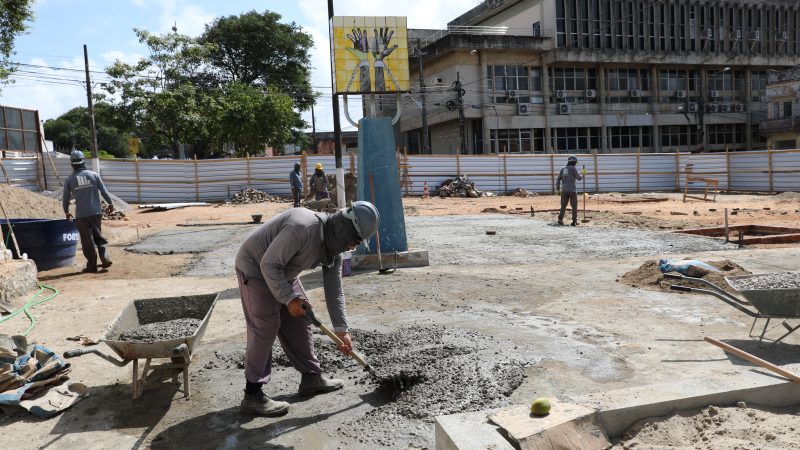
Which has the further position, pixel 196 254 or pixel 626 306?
pixel 196 254

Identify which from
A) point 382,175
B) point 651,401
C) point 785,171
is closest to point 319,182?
point 382,175

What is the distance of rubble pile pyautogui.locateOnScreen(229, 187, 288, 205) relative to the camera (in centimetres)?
2575

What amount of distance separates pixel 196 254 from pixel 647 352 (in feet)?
29.9

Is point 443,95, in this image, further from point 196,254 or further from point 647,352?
point 647,352

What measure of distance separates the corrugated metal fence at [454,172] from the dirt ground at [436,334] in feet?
51.0

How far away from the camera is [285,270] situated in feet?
12.4

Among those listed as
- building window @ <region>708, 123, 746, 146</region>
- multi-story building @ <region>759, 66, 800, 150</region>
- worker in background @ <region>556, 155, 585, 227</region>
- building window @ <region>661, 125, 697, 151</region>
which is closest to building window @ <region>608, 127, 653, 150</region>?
building window @ <region>661, 125, 697, 151</region>

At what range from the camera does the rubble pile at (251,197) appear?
25750mm

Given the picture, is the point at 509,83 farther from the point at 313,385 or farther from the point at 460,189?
the point at 313,385

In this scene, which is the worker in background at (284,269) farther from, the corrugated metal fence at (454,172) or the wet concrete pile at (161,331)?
the corrugated metal fence at (454,172)

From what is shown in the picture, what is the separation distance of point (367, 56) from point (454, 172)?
19225 millimetres

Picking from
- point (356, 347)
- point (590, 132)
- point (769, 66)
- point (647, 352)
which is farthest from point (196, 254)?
point (769, 66)

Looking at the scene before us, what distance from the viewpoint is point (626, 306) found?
643 centimetres

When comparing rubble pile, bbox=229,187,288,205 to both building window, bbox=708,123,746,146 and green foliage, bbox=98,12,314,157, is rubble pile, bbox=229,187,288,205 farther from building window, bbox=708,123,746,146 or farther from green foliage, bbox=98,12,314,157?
building window, bbox=708,123,746,146
